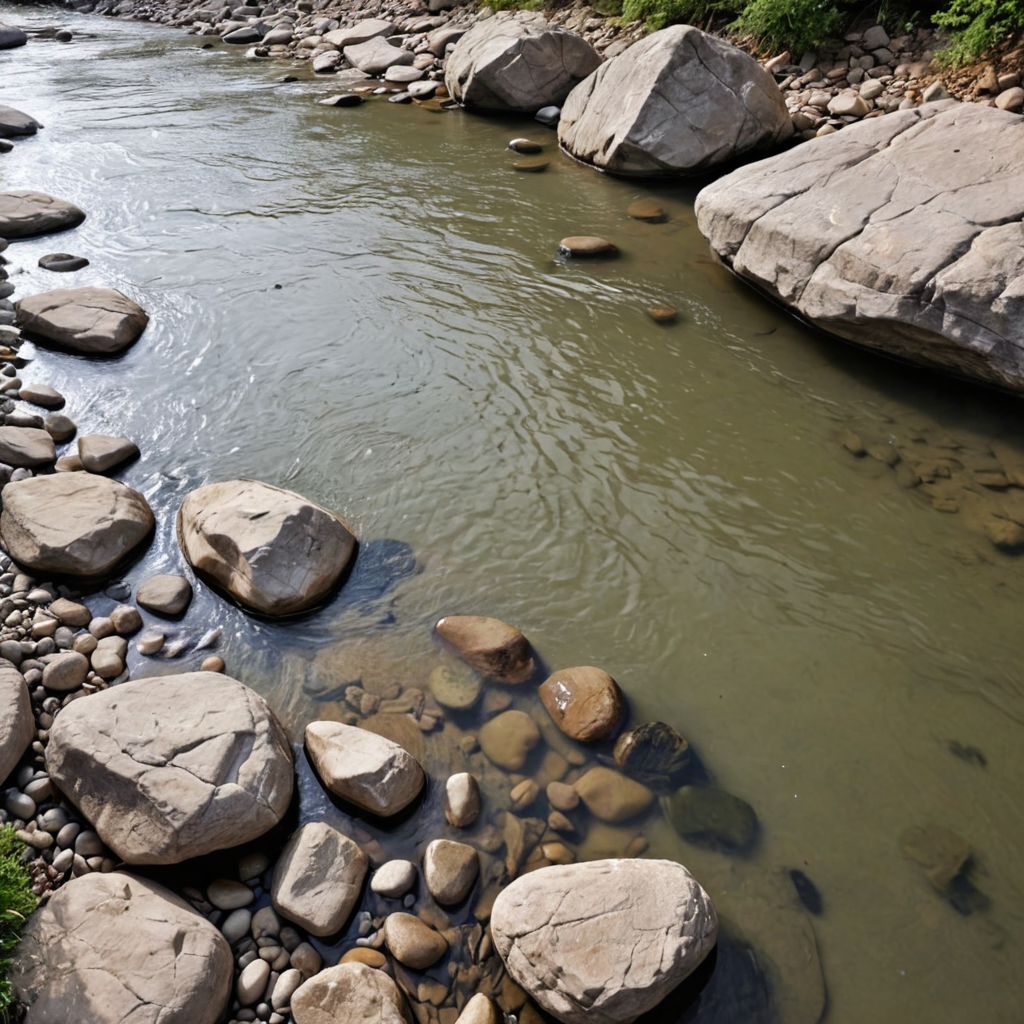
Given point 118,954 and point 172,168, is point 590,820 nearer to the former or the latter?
point 118,954

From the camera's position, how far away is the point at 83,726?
3.77 meters

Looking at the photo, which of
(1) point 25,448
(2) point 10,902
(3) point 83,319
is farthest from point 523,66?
(2) point 10,902

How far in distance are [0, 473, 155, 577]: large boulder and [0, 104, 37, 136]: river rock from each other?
32.3ft

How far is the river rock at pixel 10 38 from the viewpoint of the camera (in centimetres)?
1891

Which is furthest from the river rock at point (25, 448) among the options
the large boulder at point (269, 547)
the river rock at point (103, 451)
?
the large boulder at point (269, 547)

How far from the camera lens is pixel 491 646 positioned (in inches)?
178

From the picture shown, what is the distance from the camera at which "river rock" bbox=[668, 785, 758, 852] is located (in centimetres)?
374

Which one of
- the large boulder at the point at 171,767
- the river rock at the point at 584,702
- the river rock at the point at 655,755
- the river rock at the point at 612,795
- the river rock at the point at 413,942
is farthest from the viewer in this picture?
the river rock at the point at 584,702

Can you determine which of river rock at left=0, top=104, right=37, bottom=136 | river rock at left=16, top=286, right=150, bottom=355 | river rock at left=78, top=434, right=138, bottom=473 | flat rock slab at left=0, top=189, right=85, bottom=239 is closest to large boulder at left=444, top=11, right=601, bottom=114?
flat rock slab at left=0, top=189, right=85, bottom=239

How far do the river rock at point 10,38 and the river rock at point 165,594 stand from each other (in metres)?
20.2

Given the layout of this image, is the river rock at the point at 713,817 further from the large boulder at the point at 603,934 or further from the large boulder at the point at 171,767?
the large boulder at the point at 171,767

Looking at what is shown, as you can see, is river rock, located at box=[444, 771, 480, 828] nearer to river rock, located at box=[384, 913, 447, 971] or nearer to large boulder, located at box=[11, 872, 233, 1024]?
river rock, located at box=[384, 913, 447, 971]

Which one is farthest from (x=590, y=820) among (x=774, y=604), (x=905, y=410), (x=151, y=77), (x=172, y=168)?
(x=151, y=77)

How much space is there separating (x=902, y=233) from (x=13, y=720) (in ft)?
22.4
